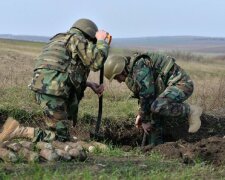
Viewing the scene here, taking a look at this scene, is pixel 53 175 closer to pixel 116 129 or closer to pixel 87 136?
pixel 87 136

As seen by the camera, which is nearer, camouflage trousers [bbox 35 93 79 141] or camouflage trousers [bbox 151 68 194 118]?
camouflage trousers [bbox 35 93 79 141]

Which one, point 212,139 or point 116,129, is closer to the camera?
point 212,139

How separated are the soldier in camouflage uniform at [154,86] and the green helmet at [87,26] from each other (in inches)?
21.3

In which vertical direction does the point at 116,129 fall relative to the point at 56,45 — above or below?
below

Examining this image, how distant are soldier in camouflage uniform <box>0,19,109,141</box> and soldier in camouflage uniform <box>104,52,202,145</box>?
1.98 feet

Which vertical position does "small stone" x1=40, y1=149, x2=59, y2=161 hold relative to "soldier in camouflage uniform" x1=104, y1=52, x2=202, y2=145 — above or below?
below

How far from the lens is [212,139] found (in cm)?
721

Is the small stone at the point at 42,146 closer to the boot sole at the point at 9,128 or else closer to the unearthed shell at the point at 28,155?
the unearthed shell at the point at 28,155

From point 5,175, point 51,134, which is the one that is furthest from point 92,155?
point 5,175

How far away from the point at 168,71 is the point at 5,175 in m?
3.61

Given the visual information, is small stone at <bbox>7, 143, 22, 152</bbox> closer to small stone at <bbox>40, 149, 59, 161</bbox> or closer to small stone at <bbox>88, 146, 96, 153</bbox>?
small stone at <bbox>40, 149, 59, 161</bbox>

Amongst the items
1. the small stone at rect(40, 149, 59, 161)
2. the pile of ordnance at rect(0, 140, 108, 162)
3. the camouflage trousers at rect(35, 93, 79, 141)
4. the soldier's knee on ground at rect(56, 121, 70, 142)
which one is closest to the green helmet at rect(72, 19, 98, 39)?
the camouflage trousers at rect(35, 93, 79, 141)

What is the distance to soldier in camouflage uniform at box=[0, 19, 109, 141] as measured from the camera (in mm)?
7047

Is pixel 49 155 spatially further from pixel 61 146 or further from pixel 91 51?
pixel 91 51
